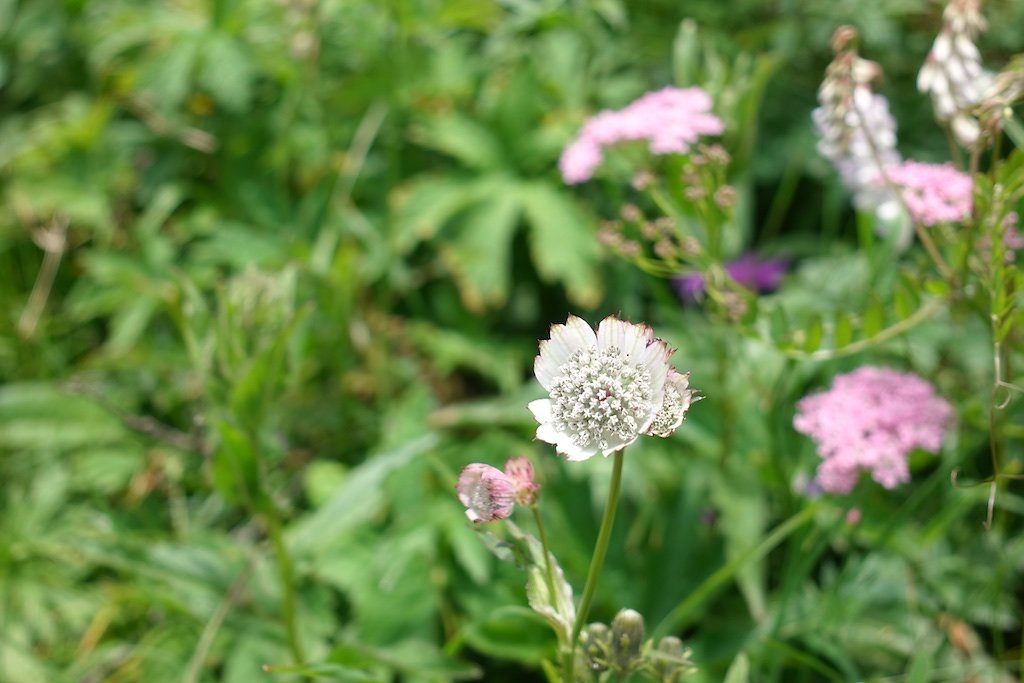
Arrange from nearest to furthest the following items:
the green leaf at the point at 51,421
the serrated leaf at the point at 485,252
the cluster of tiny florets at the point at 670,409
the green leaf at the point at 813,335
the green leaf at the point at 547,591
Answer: the cluster of tiny florets at the point at 670,409, the green leaf at the point at 547,591, the green leaf at the point at 813,335, the green leaf at the point at 51,421, the serrated leaf at the point at 485,252

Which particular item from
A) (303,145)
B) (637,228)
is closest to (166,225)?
(303,145)

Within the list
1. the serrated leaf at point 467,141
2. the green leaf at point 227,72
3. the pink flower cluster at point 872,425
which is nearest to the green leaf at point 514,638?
the pink flower cluster at point 872,425

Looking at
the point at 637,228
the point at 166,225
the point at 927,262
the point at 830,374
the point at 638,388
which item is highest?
the point at 638,388

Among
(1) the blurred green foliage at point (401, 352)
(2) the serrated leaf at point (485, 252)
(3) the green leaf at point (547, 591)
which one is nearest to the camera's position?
(3) the green leaf at point (547, 591)

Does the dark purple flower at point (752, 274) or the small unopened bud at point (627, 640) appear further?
the dark purple flower at point (752, 274)

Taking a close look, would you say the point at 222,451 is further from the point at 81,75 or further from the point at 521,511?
the point at 81,75

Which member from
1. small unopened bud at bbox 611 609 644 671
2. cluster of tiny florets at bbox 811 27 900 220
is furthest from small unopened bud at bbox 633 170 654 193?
small unopened bud at bbox 611 609 644 671

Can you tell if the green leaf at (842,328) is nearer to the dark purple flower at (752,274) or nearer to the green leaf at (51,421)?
the dark purple flower at (752,274)
